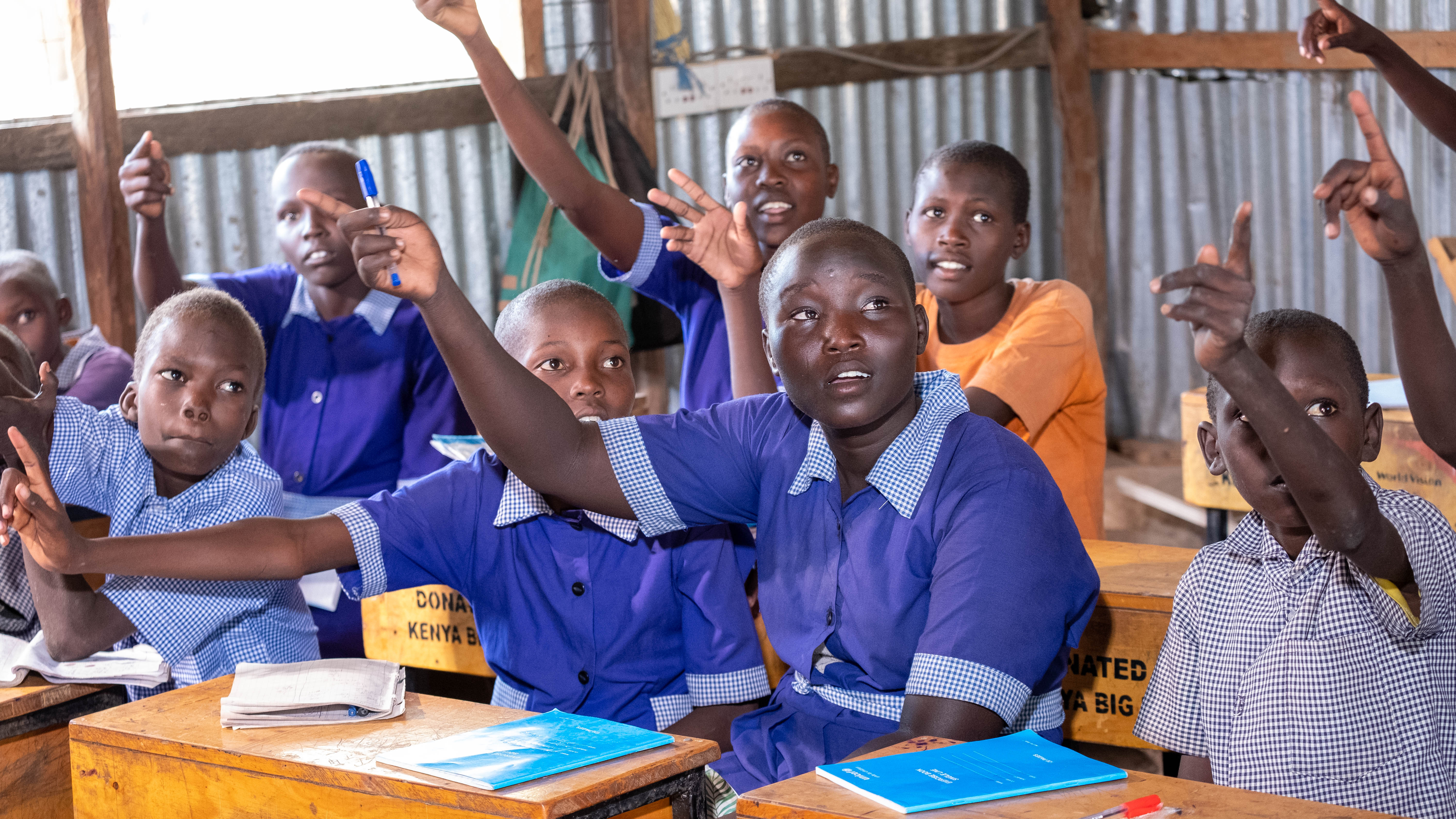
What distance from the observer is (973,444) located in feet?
6.79

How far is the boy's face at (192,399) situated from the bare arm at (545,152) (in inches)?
30.7

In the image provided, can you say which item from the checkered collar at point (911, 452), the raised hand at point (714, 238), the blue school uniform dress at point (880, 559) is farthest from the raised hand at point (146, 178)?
the checkered collar at point (911, 452)

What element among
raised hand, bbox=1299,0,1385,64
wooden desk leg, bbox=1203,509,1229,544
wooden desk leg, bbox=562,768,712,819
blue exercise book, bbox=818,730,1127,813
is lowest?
wooden desk leg, bbox=1203,509,1229,544

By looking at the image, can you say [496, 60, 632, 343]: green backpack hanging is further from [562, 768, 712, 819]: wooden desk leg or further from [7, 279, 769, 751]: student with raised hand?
[562, 768, 712, 819]: wooden desk leg

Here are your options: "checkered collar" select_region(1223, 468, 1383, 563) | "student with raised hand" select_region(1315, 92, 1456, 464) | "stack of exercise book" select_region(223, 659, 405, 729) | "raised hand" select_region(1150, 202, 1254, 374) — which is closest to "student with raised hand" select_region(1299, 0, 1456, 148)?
"student with raised hand" select_region(1315, 92, 1456, 464)

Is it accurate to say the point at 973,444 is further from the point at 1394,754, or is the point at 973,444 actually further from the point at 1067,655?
the point at 1394,754

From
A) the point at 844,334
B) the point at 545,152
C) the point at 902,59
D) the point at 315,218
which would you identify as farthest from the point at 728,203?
the point at 902,59

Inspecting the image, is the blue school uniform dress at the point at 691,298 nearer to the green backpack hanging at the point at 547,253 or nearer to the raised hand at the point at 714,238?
the raised hand at the point at 714,238

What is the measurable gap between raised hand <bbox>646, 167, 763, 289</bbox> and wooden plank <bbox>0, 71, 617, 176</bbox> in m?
2.81

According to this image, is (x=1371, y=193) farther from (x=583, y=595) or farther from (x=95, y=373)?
(x=95, y=373)

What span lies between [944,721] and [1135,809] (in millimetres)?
400

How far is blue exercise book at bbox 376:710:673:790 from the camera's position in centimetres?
166

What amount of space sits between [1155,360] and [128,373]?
5241mm

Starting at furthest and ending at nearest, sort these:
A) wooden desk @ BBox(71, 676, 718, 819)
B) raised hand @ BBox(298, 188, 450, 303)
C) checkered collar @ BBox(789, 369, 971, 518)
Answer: checkered collar @ BBox(789, 369, 971, 518) < raised hand @ BBox(298, 188, 450, 303) < wooden desk @ BBox(71, 676, 718, 819)
